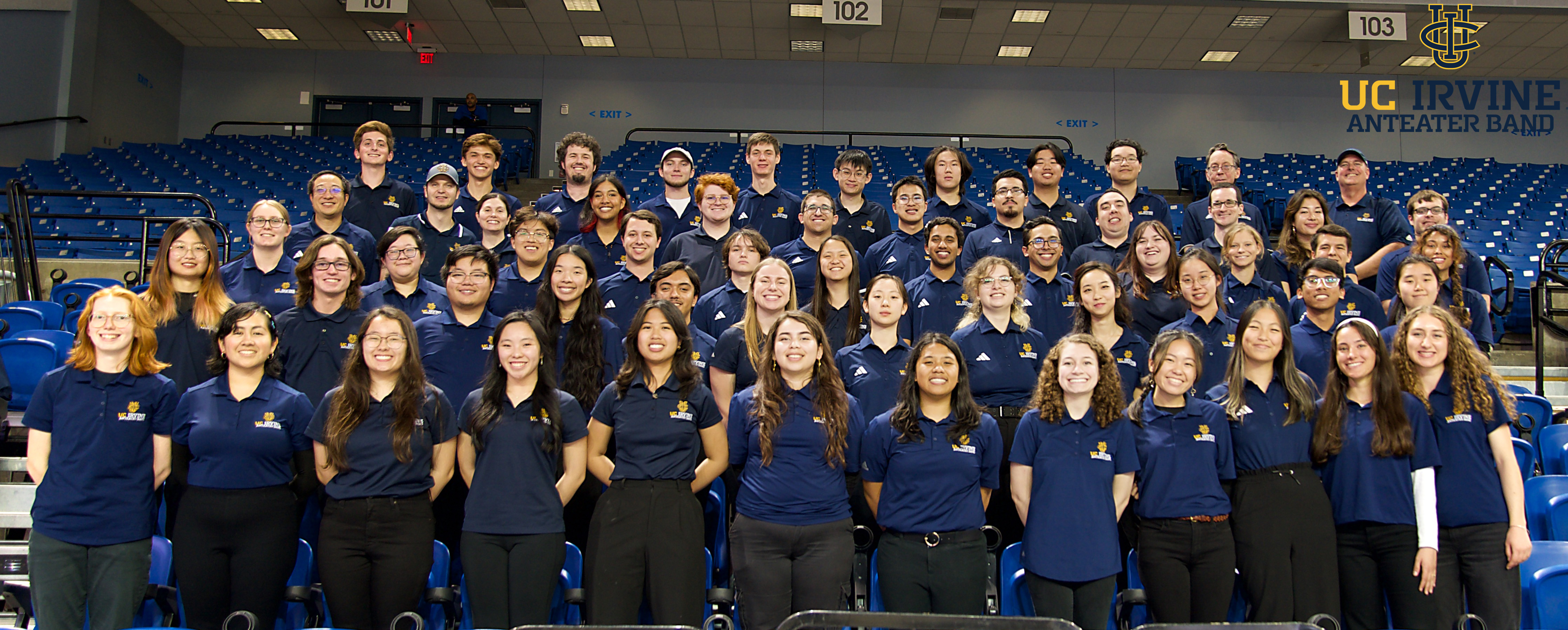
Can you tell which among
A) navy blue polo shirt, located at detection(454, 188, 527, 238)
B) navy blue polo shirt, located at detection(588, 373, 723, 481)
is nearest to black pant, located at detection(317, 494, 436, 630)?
navy blue polo shirt, located at detection(588, 373, 723, 481)

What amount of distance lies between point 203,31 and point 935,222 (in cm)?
1437

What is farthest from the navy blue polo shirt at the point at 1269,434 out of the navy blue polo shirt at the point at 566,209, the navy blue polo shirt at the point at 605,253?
the navy blue polo shirt at the point at 566,209

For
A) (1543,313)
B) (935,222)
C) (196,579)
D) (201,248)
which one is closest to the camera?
(196,579)

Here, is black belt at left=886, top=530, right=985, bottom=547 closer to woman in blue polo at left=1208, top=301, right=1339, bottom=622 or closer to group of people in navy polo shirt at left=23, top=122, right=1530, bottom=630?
group of people in navy polo shirt at left=23, top=122, right=1530, bottom=630

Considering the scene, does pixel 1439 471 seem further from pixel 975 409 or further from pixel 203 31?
pixel 203 31

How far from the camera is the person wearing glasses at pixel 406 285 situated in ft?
12.9

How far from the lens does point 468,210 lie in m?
5.49

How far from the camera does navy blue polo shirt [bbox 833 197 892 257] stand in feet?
17.3

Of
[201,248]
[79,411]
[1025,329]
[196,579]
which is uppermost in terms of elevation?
[201,248]

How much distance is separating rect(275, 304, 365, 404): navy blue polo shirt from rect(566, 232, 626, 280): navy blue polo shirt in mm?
1539

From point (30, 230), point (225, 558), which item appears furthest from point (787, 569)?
point (30, 230)

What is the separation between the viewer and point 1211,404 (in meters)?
3.15

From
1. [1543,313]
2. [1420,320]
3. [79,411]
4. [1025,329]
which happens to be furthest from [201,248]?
[1543,313]

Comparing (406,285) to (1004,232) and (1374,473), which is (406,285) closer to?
(1004,232)
